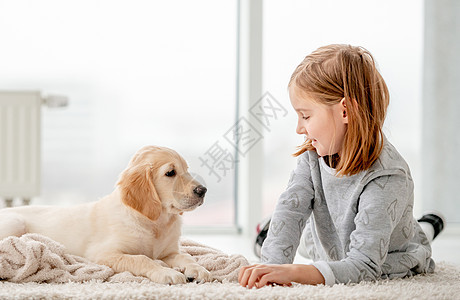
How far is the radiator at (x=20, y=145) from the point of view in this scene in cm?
274

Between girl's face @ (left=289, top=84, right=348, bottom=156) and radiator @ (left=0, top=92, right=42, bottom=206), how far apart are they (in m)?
1.77

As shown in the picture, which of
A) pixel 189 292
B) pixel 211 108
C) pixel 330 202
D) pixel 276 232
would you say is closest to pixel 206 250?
pixel 276 232

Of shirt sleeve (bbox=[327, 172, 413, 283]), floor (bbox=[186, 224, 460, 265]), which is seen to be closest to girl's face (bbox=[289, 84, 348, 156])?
shirt sleeve (bbox=[327, 172, 413, 283])

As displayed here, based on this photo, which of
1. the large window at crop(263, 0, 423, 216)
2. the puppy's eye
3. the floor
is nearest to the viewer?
the puppy's eye

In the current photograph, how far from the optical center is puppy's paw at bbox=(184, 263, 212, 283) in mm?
1295

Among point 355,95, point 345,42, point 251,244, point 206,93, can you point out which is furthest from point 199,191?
point 345,42

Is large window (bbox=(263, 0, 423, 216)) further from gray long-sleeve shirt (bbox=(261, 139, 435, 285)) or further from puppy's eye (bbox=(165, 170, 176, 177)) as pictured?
puppy's eye (bbox=(165, 170, 176, 177))

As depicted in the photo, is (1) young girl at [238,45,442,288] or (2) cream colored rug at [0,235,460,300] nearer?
(2) cream colored rug at [0,235,460,300]

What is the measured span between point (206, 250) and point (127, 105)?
5.41ft

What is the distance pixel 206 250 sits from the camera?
1.58 metres

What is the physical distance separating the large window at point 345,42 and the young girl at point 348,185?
5.19 feet

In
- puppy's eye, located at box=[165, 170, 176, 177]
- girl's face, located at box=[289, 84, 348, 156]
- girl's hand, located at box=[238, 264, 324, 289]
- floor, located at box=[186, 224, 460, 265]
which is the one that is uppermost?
girl's face, located at box=[289, 84, 348, 156]

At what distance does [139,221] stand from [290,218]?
1.23 feet

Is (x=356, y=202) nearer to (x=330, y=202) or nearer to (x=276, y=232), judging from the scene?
(x=330, y=202)
